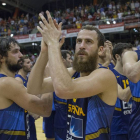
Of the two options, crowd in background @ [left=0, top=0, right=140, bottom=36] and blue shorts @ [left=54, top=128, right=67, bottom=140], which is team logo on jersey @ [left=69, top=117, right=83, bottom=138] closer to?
blue shorts @ [left=54, top=128, right=67, bottom=140]

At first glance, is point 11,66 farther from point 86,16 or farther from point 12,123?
point 86,16

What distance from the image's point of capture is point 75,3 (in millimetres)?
21844

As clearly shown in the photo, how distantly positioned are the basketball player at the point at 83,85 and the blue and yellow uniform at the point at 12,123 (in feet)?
1.12

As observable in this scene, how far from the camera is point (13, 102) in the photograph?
2.13 m

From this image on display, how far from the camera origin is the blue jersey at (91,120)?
68.8 inches

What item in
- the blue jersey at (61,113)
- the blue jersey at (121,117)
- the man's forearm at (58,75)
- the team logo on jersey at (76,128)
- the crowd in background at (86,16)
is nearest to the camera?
the man's forearm at (58,75)

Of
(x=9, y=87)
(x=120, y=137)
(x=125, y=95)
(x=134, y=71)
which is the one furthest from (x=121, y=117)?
(x=9, y=87)

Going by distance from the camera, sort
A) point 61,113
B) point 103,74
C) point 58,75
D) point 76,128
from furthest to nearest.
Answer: point 61,113 < point 76,128 < point 103,74 < point 58,75

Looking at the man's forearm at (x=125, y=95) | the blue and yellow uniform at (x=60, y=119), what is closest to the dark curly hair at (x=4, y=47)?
the man's forearm at (x=125, y=95)

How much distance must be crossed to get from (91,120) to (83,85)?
35 cm

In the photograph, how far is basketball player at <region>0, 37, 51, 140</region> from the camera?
2.05 metres

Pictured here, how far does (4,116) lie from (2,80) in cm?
36

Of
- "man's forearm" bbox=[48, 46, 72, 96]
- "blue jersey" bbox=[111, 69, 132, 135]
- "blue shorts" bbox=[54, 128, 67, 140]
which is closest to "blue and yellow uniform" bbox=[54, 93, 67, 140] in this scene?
"blue shorts" bbox=[54, 128, 67, 140]

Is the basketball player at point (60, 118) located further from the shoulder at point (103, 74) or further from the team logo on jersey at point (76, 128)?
the shoulder at point (103, 74)
